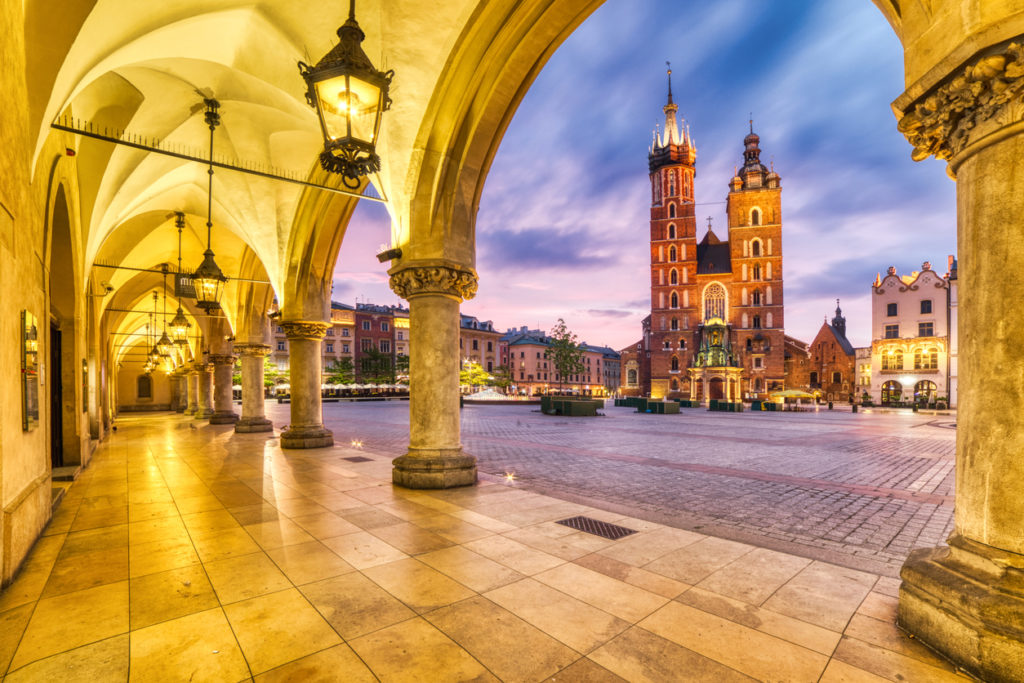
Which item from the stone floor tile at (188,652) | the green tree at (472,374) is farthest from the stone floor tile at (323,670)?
the green tree at (472,374)

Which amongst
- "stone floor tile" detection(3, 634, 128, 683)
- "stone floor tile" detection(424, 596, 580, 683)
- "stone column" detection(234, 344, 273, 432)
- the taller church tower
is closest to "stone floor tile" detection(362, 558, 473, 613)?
"stone floor tile" detection(424, 596, 580, 683)

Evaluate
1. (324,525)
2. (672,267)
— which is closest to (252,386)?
(324,525)

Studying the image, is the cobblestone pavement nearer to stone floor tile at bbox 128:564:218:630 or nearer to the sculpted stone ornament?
the sculpted stone ornament

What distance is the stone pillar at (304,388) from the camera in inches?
430

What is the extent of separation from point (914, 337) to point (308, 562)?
54.3m

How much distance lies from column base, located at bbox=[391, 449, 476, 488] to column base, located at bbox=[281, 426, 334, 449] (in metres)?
4.96

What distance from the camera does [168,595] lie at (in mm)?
3350

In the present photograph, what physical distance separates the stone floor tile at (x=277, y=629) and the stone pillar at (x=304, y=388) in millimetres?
8225

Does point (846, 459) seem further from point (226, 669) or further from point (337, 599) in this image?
point (226, 669)

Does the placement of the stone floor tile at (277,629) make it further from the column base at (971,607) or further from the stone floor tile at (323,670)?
the column base at (971,607)

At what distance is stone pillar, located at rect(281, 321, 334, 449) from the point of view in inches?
430

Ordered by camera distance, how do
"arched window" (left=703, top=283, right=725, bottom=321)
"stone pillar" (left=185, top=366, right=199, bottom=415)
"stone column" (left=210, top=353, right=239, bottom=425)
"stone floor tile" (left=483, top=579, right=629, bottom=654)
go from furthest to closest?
"arched window" (left=703, top=283, right=725, bottom=321)
"stone pillar" (left=185, top=366, right=199, bottom=415)
"stone column" (left=210, top=353, right=239, bottom=425)
"stone floor tile" (left=483, top=579, right=629, bottom=654)

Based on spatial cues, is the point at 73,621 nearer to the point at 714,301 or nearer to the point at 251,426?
the point at 251,426

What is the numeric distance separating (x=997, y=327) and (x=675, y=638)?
2.46m
